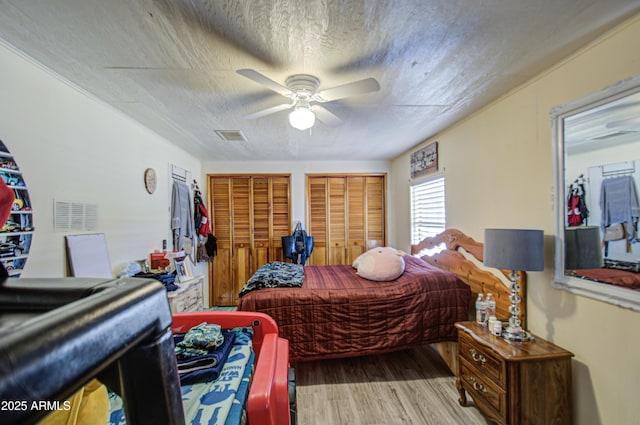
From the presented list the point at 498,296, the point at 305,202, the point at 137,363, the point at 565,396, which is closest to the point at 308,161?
the point at 305,202

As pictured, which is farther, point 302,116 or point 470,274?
point 470,274

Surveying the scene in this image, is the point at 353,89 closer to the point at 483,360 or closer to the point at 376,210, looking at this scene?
the point at 483,360

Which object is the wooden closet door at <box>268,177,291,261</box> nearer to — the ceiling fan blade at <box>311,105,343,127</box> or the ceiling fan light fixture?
the ceiling fan blade at <box>311,105,343,127</box>

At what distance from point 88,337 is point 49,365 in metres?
0.05

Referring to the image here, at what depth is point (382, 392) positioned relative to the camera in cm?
223

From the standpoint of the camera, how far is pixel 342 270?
3.32 meters

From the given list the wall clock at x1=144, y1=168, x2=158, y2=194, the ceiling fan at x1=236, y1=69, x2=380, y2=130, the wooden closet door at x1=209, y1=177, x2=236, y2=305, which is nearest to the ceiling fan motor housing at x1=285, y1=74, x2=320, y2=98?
the ceiling fan at x1=236, y1=69, x2=380, y2=130

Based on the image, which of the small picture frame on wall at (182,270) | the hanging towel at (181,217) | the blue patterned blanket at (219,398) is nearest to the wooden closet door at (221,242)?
the hanging towel at (181,217)

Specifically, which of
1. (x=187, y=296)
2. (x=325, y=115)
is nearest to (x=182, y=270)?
(x=187, y=296)

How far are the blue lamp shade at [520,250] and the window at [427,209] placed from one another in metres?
1.34

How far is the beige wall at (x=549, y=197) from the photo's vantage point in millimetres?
1428

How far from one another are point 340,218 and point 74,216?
3502 mm

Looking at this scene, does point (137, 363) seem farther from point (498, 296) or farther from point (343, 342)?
point (498, 296)

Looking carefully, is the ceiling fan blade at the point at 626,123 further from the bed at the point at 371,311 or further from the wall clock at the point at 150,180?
the wall clock at the point at 150,180
